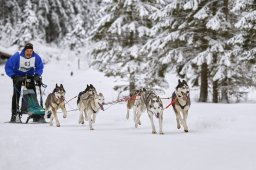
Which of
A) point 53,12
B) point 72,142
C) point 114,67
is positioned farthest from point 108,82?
point 72,142

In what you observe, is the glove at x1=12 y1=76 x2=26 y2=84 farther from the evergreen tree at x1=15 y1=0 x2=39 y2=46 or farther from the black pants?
the evergreen tree at x1=15 y1=0 x2=39 y2=46

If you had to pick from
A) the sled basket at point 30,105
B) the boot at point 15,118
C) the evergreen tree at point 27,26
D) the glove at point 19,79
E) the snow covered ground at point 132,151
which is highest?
the evergreen tree at point 27,26

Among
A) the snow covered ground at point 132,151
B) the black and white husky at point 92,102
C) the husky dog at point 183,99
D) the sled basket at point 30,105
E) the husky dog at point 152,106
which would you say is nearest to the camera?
the snow covered ground at point 132,151

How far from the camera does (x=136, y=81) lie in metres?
21.8

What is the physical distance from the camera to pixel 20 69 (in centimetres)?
1152

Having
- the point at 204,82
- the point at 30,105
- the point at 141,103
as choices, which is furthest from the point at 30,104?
the point at 204,82

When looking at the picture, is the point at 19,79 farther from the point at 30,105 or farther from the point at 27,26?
the point at 27,26

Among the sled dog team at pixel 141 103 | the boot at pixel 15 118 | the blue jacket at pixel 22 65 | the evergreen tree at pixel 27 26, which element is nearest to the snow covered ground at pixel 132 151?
the sled dog team at pixel 141 103

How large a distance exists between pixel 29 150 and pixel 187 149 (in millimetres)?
2808

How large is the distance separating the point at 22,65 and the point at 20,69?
0.15 m

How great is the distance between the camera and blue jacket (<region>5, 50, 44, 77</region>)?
11.3 metres

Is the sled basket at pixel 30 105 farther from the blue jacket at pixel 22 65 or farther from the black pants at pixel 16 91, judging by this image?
the blue jacket at pixel 22 65

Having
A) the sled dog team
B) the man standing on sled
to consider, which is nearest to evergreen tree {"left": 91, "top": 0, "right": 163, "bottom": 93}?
the sled dog team

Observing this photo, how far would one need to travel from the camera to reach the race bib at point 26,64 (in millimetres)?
11429
